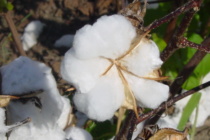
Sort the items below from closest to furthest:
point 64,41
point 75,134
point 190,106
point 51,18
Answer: point 75,134
point 190,106
point 64,41
point 51,18

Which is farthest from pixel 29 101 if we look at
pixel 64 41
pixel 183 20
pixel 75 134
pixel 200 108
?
pixel 64 41

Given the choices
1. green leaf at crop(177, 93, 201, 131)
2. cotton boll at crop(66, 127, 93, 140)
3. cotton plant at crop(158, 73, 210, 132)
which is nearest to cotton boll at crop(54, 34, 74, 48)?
cotton plant at crop(158, 73, 210, 132)

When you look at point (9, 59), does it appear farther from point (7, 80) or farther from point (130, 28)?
point (130, 28)

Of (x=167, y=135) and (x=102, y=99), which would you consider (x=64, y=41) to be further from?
(x=102, y=99)

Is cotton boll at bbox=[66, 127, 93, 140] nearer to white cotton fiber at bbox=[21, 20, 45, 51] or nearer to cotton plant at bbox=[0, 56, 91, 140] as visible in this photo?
cotton plant at bbox=[0, 56, 91, 140]

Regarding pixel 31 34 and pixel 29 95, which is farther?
pixel 31 34

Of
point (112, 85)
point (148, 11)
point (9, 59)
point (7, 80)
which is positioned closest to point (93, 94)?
point (112, 85)
